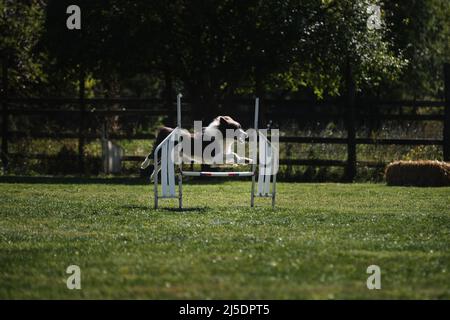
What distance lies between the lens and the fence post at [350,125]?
69.0ft

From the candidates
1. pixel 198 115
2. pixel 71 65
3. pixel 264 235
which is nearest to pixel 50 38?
pixel 71 65

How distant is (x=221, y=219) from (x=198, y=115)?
11.1 meters

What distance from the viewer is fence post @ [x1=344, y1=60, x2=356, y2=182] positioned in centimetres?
2103

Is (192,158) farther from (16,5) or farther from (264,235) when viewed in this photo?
(16,5)

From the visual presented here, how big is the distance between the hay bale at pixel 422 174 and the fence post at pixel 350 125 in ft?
9.20

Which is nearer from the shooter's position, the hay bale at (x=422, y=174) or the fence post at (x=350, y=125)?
→ the hay bale at (x=422, y=174)

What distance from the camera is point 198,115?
2166cm

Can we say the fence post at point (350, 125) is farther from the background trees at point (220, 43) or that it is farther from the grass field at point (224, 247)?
the grass field at point (224, 247)

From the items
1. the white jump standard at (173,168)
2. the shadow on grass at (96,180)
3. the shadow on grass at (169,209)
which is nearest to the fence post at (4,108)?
the shadow on grass at (96,180)

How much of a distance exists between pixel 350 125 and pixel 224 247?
1365 cm

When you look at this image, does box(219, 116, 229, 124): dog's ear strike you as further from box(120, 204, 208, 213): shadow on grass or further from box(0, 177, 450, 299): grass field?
box(120, 204, 208, 213): shadow on grass

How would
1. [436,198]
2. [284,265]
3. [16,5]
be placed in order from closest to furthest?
[284,265] < [436,198] < [16,5]

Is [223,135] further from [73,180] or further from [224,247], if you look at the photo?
[224,247]
